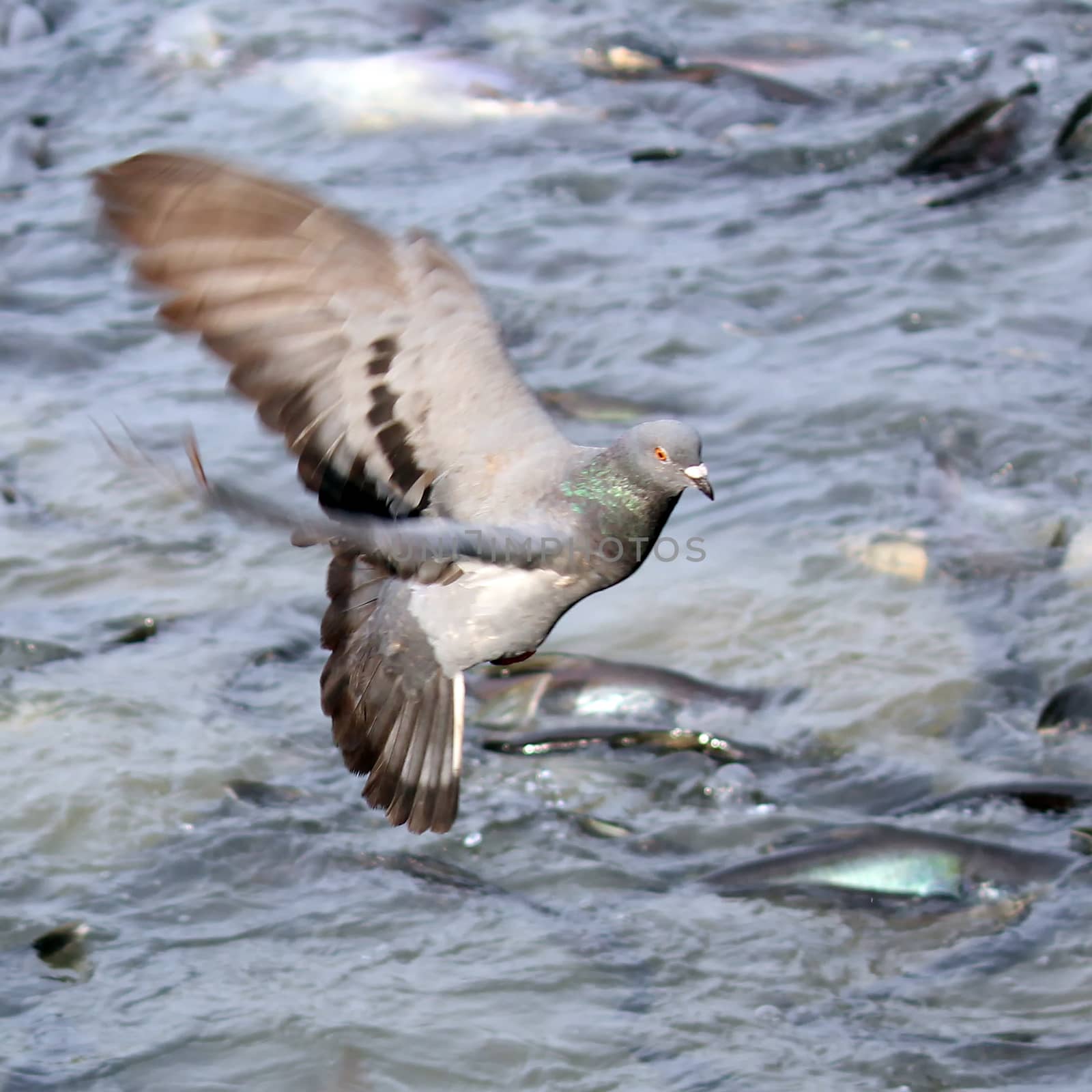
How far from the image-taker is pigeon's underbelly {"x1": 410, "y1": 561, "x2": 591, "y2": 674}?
12.4 ft

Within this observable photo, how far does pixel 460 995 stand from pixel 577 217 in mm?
5323

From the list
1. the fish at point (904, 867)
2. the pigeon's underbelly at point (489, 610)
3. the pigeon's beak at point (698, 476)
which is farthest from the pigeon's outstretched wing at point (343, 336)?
the fish at point (904, 867)

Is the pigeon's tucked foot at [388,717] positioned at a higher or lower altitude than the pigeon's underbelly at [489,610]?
lower

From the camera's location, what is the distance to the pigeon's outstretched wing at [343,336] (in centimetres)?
354

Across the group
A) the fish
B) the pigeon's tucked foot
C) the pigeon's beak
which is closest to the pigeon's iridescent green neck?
the pigeon's beak

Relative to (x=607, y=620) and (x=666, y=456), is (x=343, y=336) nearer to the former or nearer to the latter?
(x=666, y=456)

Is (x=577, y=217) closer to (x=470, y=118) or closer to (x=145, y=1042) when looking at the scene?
(x=470, y=118)

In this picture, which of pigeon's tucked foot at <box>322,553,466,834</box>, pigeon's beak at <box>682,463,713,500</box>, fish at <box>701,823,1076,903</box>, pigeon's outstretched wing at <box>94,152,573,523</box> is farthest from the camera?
fish at <box>701,823,1076,903</box>

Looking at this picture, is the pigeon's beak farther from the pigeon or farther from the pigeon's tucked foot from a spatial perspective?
the pigeon's tucked foot

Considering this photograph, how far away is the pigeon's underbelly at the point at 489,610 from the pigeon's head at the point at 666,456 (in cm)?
28

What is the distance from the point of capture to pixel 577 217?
9.12 m

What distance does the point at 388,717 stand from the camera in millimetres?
4039

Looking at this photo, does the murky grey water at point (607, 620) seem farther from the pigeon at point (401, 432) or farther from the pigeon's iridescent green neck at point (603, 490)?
the pigeon's iridescent green neck at point (603, 490)

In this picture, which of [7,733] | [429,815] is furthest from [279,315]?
[7,733]
